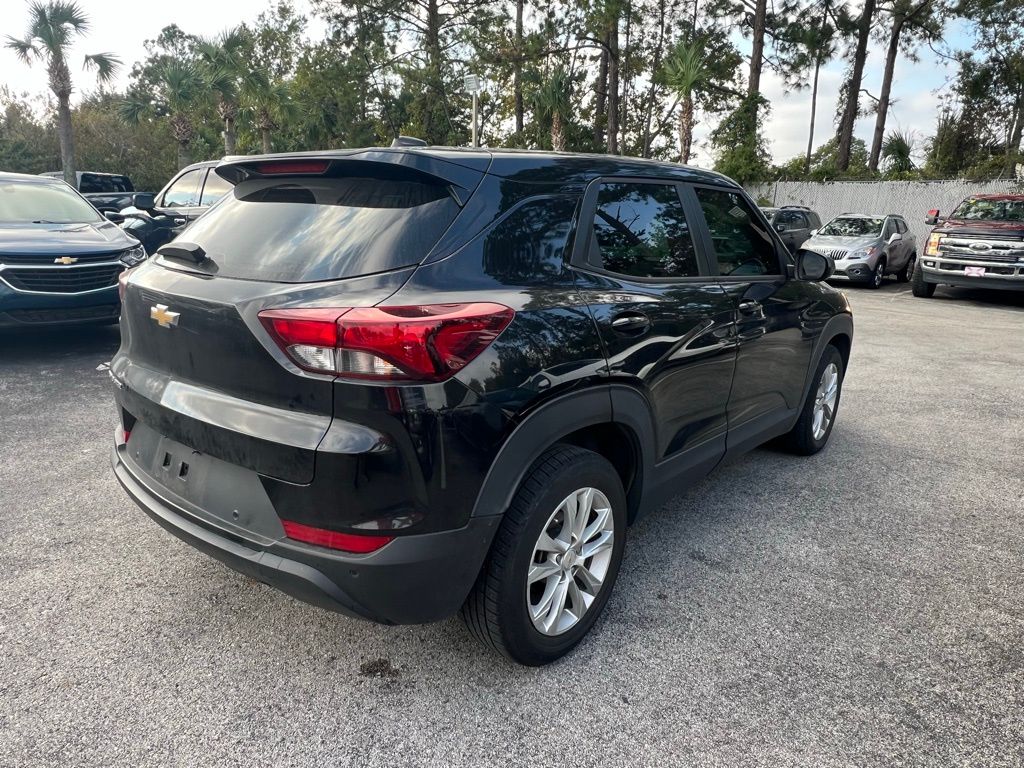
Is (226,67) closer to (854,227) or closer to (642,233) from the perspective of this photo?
(854,227)

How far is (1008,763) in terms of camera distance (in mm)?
2025

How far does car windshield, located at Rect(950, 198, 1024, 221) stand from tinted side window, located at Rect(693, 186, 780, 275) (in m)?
11.4

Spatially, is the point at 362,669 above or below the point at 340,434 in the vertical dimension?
below

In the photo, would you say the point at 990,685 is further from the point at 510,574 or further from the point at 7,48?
the point at 7,48

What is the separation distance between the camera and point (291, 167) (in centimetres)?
242

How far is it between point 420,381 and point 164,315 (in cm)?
103

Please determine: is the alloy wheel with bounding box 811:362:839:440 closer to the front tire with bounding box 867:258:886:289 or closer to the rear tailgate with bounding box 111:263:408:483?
the rear tailgate with bounding box 111:263:408:483

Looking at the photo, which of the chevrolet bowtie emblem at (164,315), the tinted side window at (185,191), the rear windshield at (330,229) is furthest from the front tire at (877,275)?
the chevrolet bowtie emblem at (164,315)

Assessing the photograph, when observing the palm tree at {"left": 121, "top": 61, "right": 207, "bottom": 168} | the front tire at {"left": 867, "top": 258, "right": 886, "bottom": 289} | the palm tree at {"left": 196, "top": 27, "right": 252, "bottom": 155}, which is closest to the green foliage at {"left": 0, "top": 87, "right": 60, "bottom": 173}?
the palm tree at {"left": 121, "top": 61, "right": 207, "bottom": 168}

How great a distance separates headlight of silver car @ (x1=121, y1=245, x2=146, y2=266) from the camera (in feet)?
20.9

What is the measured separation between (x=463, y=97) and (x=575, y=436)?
29847 millimetres

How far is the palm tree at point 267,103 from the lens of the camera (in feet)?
85.1

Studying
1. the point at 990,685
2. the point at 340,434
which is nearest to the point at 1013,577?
the point at 990,685

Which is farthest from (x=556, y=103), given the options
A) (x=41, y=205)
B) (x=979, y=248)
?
(x=41, y=205)
